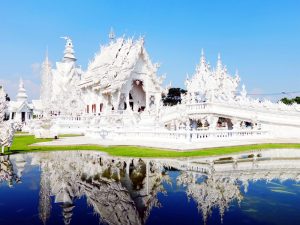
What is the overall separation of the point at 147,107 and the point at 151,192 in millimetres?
30297

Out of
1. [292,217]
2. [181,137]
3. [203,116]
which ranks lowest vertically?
[292,217]

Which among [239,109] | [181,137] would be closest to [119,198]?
[181,137]

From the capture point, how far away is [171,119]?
28000mm

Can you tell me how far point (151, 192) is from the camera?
7309mm

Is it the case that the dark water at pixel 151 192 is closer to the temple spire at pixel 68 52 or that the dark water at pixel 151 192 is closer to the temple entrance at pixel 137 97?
the temple entrance at pixel 137 97

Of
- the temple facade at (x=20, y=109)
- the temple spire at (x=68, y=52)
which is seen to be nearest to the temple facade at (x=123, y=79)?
the temple spire at (x=68, y=52)

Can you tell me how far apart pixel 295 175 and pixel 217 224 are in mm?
5456

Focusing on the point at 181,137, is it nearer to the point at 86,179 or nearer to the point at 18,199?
the point at 86,179

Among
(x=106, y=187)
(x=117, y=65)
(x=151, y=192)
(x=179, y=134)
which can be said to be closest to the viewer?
(x=151, y=192)

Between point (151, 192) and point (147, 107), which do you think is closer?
point (151, 192)

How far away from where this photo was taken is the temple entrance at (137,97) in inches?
1603

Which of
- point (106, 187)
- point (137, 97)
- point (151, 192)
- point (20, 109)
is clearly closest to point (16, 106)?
point (20, 109)

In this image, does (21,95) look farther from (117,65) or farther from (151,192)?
(151,192)

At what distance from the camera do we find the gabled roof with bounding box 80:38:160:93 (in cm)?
3559
